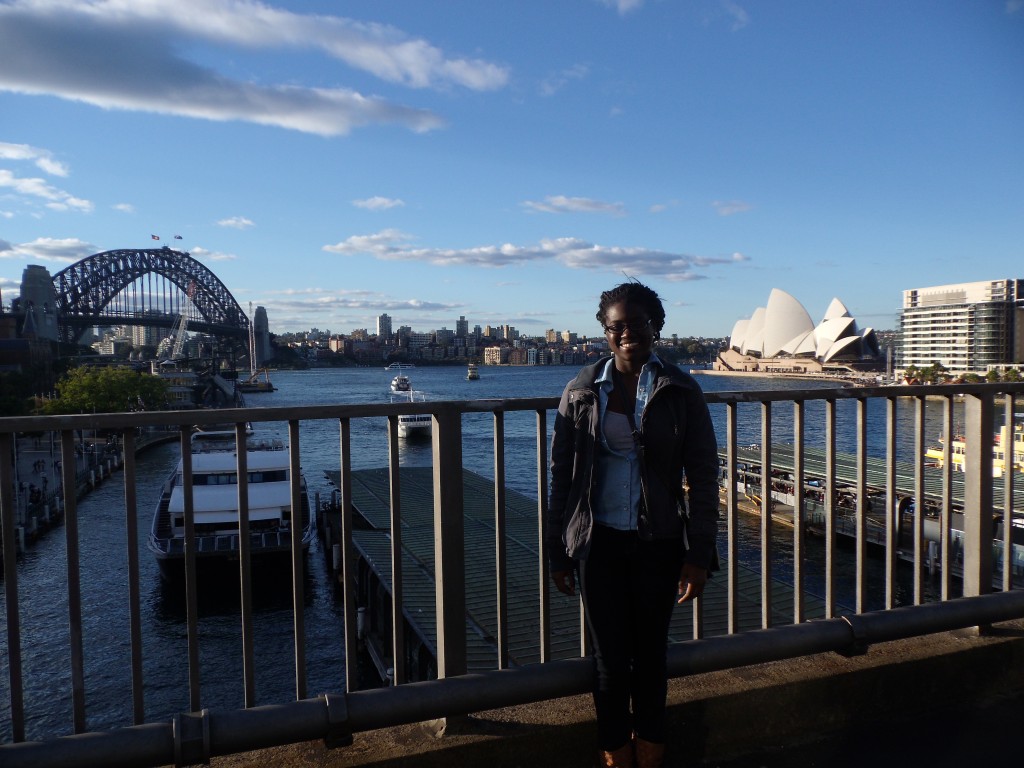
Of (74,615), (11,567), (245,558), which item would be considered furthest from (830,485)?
(11,567)

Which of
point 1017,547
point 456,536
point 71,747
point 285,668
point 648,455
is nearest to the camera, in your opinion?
point 71,747

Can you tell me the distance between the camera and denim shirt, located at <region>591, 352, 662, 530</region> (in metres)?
2.37

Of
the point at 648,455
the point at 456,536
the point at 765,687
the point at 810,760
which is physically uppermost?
the point at 648,455

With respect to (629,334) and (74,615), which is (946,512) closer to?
(629,334)

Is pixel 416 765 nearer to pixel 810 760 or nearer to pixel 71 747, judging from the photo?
pixel 71 747

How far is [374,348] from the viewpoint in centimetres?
19112

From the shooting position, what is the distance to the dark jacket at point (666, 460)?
91.4 inches

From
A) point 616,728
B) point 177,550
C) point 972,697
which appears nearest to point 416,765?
point 616,728

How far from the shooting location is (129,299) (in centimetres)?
12056

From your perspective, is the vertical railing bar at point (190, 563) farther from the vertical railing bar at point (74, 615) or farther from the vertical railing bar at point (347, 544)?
the vertical railing bar at point (347, 544)

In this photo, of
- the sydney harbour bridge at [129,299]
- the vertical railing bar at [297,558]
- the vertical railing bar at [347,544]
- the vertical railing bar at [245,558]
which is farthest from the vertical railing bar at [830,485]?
the sydney harbour bridge at [129,299]

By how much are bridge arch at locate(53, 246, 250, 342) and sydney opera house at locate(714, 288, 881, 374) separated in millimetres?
80064

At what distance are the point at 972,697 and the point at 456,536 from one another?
7.31 ft

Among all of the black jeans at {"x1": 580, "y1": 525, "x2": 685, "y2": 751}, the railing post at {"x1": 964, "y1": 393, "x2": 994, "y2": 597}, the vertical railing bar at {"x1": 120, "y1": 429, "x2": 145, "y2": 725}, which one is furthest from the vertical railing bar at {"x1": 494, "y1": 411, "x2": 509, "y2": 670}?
the railing post at {"x1": 964, "y1": 393, "x2": 994, "y2": 597}
